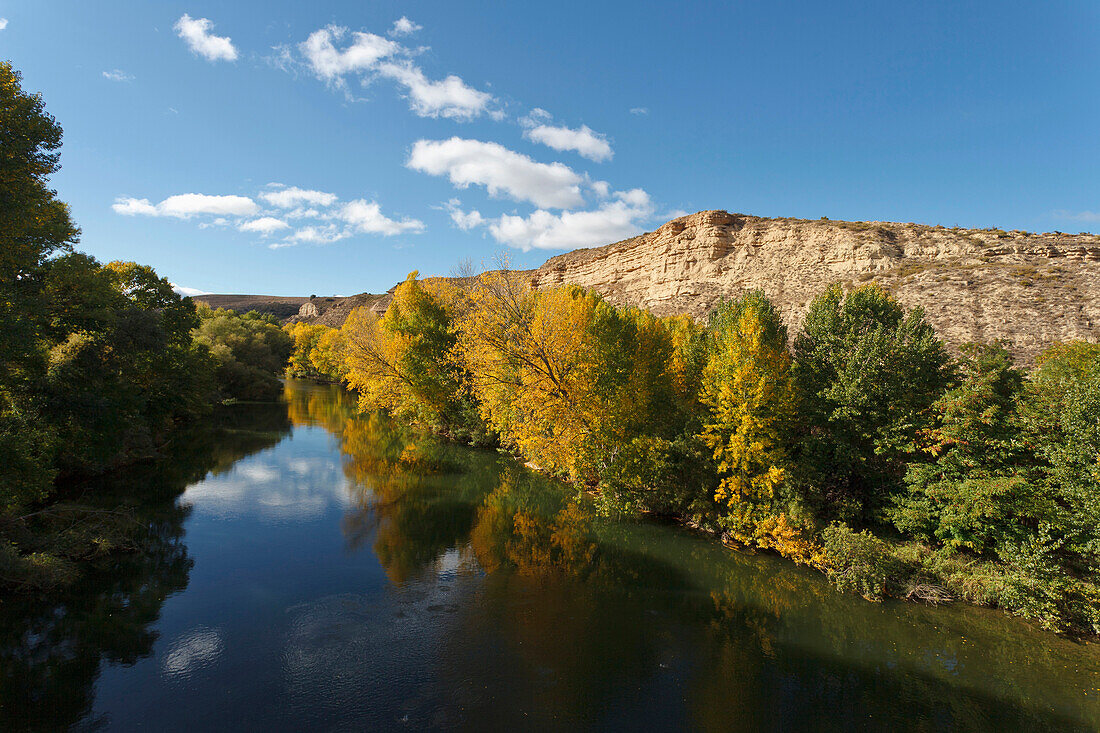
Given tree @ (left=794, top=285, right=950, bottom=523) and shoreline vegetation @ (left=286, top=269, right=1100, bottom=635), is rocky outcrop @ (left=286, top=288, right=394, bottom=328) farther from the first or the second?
tree @ (left=794, top=285, right=950, bottom=523)

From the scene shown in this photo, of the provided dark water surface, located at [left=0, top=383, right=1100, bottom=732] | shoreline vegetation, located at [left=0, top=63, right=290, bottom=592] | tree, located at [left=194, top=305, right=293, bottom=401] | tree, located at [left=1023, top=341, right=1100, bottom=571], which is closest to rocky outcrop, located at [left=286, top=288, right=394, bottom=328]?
tree, located at [left=194, top=305, right=293, bottom=401]

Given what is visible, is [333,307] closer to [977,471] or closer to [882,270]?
[882,270]

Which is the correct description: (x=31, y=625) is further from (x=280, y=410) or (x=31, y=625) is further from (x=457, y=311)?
(x=280, y=410)

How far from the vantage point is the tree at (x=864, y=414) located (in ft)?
54.0

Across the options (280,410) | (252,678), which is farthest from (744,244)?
(252,678)

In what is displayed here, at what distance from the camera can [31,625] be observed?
1093cm

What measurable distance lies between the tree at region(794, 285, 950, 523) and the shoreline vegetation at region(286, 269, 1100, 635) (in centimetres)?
6

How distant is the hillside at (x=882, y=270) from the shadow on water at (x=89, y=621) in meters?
44.6

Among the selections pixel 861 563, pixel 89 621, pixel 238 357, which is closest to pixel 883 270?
pixel 861 563

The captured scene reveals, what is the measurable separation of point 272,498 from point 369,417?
25.0 metres

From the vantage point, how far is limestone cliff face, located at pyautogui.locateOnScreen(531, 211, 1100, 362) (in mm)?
34375

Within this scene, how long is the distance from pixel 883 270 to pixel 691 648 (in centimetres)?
4754

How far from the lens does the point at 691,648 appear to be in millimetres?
11672

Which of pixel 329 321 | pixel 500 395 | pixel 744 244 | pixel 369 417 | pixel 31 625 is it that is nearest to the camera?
pixel 31 625
